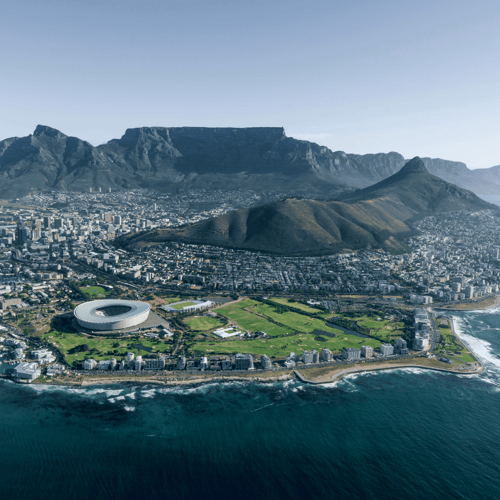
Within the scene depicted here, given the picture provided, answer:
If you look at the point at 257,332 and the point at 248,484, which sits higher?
the point at 257,332

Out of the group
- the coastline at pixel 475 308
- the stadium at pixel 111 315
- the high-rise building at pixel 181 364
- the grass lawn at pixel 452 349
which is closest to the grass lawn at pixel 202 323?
the stadium at pixel 111 315

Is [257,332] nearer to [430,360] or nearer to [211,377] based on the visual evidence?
[211,377]

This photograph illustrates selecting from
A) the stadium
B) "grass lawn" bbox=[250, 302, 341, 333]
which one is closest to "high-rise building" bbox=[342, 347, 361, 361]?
"grass lawn" bbox=[250, 302, 341, 333]

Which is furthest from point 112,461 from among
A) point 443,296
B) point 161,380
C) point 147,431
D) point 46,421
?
point 443,296

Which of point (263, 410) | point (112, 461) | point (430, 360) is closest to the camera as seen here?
point (112, 461)

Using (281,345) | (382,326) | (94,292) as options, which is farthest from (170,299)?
(382,326)

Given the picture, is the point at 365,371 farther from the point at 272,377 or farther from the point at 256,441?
the point at 256,441

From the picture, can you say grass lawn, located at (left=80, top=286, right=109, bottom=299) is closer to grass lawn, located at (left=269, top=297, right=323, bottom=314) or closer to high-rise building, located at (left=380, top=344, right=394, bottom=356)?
grass lawn, located at (left=269, top=297, right=323, bottom=314)

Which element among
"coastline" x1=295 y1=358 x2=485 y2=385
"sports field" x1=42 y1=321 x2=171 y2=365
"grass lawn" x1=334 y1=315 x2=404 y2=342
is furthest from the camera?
"grass lawn" x1=334 y1=315 x2=404 y2=342
